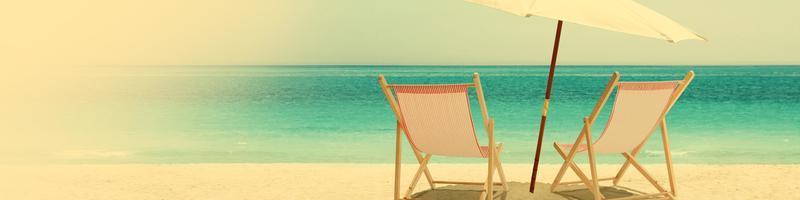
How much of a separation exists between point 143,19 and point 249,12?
572cm

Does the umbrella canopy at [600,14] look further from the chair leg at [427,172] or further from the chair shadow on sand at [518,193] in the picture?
the chair shadow on sand at [518,193]

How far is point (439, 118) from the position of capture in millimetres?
3855

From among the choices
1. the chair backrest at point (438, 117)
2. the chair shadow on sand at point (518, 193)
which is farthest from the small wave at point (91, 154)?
the chair backrest at point (438, 117)

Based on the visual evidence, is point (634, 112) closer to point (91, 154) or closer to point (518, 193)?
point (518, 193)

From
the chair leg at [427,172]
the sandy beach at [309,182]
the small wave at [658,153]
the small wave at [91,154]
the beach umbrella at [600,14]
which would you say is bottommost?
the chair leg at [427,172]

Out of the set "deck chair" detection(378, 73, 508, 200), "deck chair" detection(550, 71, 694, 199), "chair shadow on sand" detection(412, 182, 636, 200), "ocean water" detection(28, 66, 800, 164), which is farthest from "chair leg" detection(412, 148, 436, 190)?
"ocean water" detection(28, 66, 800, 164)

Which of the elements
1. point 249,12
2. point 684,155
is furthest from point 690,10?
point 684,155

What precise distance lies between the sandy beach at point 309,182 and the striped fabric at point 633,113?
493 millimetres

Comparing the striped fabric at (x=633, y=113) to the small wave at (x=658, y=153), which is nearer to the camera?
the striped fabric at (x=633, y=113)

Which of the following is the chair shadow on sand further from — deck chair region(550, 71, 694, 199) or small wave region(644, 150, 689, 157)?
small wave region(644, 150, 689, 157)

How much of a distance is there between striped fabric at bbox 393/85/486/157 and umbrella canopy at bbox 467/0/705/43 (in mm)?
434

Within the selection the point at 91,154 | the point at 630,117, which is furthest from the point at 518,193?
the point at 91,154

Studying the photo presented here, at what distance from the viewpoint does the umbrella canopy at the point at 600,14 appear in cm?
357

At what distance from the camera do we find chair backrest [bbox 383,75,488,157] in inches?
148
